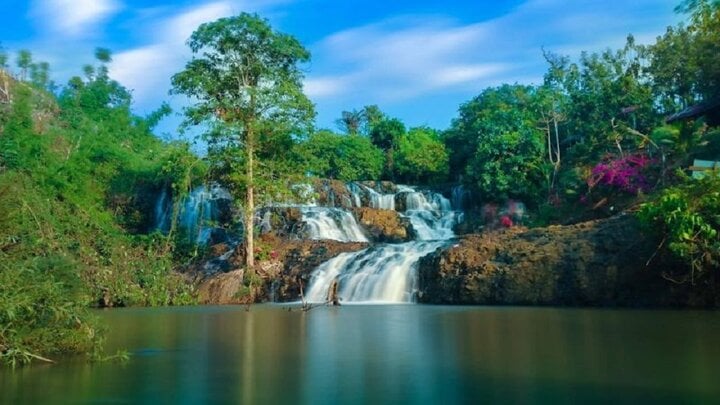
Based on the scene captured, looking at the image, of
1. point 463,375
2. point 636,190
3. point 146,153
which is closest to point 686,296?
point 636,190

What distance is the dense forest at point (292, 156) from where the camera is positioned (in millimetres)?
22406

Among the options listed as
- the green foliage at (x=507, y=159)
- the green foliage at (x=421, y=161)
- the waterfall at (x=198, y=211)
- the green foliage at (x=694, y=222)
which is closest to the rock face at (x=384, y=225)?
the green foliage at (x=507, y=159)

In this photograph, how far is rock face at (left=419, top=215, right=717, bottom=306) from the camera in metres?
15.8

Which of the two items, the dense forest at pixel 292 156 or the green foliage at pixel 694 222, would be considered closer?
the green foliage at pixel 694 222

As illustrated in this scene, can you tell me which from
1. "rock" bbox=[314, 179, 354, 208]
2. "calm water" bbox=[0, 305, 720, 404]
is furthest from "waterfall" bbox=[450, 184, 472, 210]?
"calm water" bbox=[0, 305, 720, 404]

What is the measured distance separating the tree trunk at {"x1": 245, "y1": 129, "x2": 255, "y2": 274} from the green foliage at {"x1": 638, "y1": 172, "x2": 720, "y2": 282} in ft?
44.5

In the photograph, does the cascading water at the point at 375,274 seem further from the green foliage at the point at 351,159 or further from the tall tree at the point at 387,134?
the tall tree at the point at 387,134

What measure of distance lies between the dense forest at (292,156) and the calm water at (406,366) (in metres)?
5.39

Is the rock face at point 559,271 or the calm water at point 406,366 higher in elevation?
the rock face at point 559,271

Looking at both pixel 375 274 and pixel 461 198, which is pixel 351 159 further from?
pixel 375 274

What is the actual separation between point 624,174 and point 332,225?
1093cm

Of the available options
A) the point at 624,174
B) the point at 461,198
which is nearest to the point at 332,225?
the point at 461,198

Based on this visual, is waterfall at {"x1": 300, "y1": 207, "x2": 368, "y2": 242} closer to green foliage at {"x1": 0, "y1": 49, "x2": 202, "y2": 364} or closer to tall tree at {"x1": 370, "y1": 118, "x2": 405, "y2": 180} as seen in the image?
green foliage at {"x1": 0, "y1": 49, "x2": 202, "y2": 364}

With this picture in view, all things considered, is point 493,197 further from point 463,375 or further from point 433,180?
point 463,375
